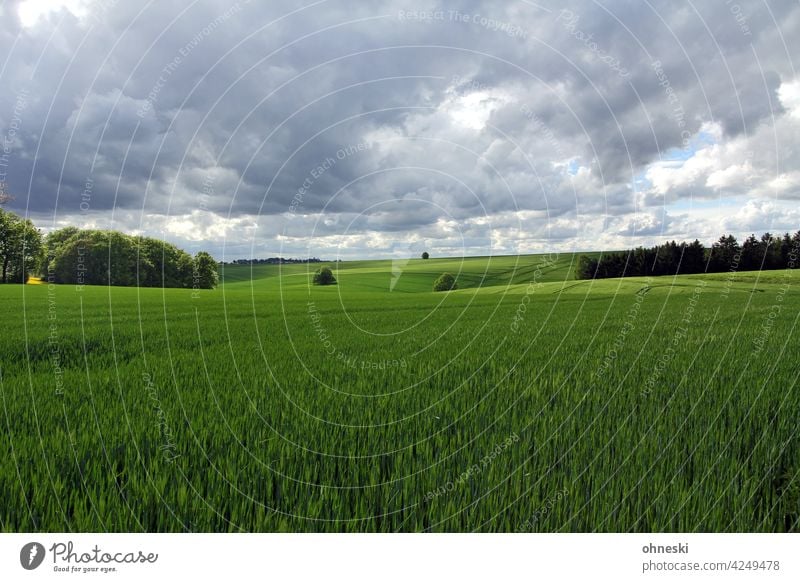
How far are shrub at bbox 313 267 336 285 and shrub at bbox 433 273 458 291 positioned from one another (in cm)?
1120

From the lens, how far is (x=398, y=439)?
5.50 meters

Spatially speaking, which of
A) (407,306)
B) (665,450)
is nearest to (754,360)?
(665,450)

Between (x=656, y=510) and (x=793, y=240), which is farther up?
(x=793, y=240)

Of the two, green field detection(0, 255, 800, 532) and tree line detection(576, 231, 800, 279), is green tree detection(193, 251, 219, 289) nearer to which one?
green field detection(0, 255, 800, 532)

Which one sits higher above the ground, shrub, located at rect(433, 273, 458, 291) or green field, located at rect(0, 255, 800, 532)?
shrub, located at rect(433, 273, 458, 291)

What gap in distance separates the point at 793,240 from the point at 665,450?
2110 inches

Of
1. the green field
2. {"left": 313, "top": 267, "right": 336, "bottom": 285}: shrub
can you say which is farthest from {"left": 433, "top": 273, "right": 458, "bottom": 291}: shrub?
the green field

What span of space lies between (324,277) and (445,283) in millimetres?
13467

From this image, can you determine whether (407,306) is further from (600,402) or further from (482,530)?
(482,530)

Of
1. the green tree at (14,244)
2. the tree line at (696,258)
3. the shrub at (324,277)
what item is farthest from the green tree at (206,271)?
the tree line at (696,258)

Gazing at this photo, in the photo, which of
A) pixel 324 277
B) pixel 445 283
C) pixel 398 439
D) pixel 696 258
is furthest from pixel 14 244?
pixel 696 258

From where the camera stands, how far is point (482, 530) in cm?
398

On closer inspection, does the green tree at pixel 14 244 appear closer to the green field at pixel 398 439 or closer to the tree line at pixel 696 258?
the green field at pixel 398 439

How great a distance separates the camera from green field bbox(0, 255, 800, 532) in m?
4.09
